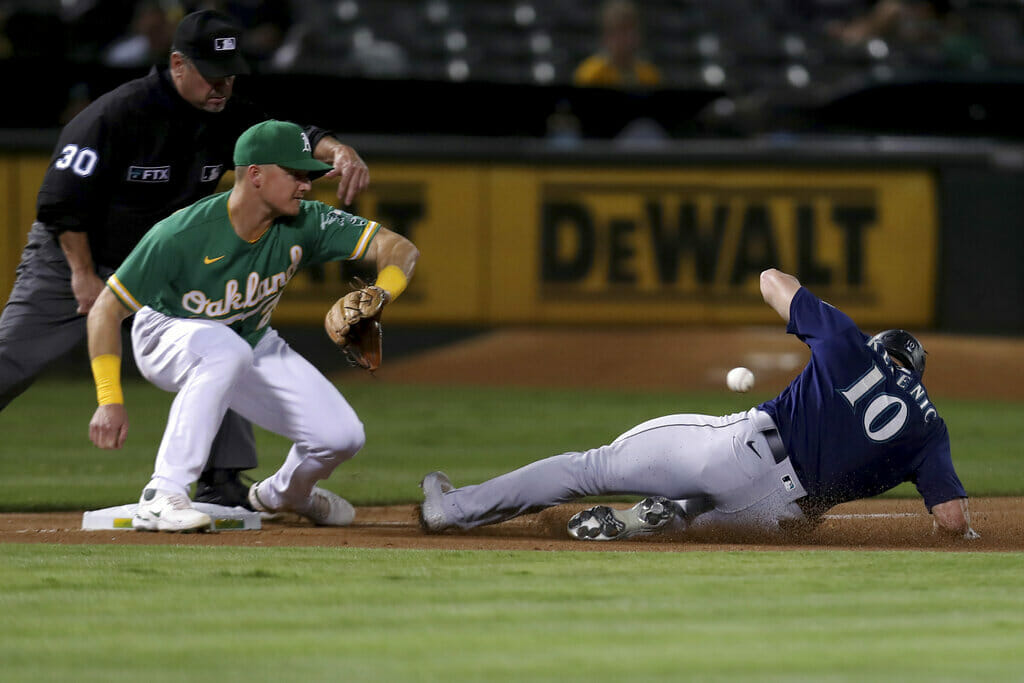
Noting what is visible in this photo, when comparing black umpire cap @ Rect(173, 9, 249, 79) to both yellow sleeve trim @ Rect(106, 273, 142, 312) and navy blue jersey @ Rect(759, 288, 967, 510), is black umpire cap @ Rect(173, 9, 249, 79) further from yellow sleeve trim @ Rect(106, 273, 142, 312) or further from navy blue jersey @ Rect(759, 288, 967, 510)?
navy blue jersey @ Rect(759, 288, 967, 510)

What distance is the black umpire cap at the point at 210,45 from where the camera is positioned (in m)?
6.13

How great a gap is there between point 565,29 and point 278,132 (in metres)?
11.3

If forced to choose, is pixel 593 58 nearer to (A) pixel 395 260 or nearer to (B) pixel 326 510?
(A) pixel 395 260

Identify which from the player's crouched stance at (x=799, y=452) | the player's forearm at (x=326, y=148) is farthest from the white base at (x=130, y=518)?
the player's forearm at (x=326, y=148)

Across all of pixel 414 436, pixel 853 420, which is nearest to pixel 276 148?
pixel 853 420

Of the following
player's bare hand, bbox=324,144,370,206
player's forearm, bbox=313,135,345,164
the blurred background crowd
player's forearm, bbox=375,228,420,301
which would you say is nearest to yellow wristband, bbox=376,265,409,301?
player's forearm, bbox=375,228,420,301

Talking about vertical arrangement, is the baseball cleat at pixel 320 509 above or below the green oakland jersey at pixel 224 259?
below

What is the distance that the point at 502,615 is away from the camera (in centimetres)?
413

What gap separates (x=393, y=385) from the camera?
13.0 m

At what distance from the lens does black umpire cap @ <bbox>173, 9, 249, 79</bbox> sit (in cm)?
613

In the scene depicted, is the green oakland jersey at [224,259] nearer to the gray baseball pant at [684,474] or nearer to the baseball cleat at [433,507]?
the baseball cleat at [433,507]

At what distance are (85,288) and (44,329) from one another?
30 centimetres

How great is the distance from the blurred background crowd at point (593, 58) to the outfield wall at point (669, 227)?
0.74 m

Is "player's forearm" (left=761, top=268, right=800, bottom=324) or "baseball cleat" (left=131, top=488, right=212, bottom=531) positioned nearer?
"player's forearm" (left=761, top=268, right=800, bottom=324)
